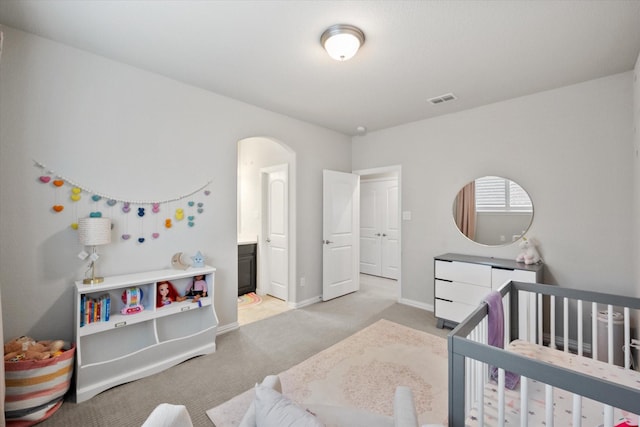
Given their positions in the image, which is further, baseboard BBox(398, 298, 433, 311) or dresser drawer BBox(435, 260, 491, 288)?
baseboard BBox(398, 298, 433, 311)

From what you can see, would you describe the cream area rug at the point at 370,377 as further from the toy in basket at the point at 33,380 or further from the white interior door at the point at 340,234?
the white interior door at the point at 340,234

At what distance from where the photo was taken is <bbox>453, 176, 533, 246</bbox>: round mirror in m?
3.09

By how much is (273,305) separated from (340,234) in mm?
1411

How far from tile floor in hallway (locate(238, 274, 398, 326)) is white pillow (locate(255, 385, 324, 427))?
8.52 ft

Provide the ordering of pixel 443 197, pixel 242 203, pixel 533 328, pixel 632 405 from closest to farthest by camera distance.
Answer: pixel 632 405
pixel 533 328
pixel 443 197
pixel 242 203

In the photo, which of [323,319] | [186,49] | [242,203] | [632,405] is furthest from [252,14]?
[242,203]

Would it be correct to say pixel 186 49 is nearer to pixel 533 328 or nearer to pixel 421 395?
pixel 421 395

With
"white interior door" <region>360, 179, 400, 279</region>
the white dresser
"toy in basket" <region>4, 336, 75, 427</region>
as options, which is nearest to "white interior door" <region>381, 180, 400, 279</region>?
"white interior door" <region>360, 179, 400, 279</region>

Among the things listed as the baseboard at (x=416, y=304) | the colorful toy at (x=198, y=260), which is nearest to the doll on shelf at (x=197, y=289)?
the colorful toy at (x=198, y=260)

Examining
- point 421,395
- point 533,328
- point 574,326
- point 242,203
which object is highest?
point 242,203

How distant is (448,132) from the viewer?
3.61 metres

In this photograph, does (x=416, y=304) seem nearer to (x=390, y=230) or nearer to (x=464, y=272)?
(x=464, y=272)

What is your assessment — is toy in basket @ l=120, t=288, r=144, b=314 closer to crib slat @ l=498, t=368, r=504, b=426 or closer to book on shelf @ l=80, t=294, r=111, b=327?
book on shelf @ l=80, t=294, r=111, b=327

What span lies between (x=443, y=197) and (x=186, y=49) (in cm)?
317
